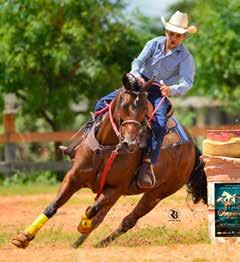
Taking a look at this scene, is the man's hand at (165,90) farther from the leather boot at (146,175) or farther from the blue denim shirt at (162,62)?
the leather boot at (146,175)

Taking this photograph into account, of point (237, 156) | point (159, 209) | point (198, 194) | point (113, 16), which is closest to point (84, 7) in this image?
point (113, 16)

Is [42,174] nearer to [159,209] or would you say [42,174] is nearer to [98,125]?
[159,209]

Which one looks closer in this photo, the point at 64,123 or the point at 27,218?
the point at 27,218

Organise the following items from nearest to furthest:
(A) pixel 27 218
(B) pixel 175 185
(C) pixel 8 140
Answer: (B) pixel 175 185
(A) pixel 27 218
(C) pixel 8 140

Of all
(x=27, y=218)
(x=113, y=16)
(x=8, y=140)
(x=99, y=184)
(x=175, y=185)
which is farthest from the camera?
(x=113, y=16)

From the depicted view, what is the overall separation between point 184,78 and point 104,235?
268 cm

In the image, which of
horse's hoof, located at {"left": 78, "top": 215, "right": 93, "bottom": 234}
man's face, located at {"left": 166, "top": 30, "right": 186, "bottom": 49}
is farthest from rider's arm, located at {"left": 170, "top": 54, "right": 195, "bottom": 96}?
horse's hoof, located at {"left": 78, "top": 215, "right": 93, "bottom": 234}

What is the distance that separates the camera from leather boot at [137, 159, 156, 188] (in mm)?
10273

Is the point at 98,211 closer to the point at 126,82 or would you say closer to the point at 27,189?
the point at 126,82

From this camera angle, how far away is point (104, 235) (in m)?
12.1

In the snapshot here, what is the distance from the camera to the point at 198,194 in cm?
1212

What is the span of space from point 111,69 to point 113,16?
1.39 m

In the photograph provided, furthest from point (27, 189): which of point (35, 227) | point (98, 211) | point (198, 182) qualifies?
point (35, 227)

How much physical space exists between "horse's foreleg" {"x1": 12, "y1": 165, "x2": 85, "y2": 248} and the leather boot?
2.30ft
